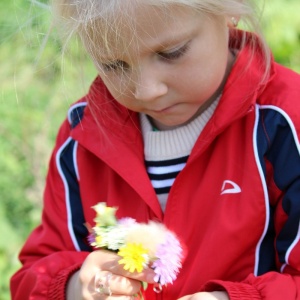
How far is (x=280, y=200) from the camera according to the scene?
211 cm

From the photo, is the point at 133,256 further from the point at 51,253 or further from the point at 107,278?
the point at 51,253

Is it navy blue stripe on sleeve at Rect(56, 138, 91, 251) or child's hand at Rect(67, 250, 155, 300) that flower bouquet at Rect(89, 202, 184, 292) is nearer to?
child's hand at Rect(67, 250, 155, 300)

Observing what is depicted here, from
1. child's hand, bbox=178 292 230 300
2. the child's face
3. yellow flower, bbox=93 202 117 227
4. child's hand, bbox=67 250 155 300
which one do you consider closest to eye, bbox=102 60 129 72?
the child's face

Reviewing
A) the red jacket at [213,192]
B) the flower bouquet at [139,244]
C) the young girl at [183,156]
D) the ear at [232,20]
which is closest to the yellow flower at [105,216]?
the flower bouquet at [139,244]

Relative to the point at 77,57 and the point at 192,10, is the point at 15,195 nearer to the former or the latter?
the point at 77,57

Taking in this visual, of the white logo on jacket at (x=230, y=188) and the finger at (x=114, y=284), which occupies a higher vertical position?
the white logo on jacket at (x=230, y=188)

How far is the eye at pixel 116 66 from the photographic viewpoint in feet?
6.73

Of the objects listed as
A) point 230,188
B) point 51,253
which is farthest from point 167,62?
point 51,253

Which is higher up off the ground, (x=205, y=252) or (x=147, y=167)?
(x=147, y=167)

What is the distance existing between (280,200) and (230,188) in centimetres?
14

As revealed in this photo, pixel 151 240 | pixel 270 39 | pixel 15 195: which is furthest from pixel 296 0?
pixel 151 240

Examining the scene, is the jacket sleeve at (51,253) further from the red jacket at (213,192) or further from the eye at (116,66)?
the eye at (116,66)

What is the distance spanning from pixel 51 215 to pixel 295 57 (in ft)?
6.63

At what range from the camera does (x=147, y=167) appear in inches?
91.0
